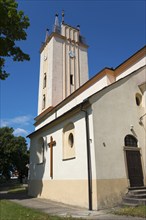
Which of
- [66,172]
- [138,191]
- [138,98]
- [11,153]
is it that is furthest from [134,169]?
[11,153]

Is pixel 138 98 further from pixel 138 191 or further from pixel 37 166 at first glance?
pixel 37 166

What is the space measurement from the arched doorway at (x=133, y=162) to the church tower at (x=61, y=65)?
14.3 meters

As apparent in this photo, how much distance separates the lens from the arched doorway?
39.9ft

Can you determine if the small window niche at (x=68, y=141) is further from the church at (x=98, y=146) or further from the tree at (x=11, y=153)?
the tree at (x=11, y=153)

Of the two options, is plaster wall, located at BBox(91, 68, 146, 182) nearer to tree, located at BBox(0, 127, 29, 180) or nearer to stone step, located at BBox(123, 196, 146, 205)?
stone step, located at BBox(123, 196, 146, 205)

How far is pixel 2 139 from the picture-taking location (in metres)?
38.3

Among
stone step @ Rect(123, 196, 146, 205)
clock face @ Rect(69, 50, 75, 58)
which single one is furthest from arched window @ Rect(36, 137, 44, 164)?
clock face @ Rect(69, 50, 75, 58)

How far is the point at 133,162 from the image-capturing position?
12539mm

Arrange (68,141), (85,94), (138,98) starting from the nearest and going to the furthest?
(68,141) → (138,98) → (85,94)

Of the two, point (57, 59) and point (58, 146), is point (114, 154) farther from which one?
point (57, 59)

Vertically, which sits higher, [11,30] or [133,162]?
[11,30]

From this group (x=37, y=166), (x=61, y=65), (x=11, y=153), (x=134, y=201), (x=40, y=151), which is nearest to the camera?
(x=134, y=201)

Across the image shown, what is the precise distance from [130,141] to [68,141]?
4.19 meters

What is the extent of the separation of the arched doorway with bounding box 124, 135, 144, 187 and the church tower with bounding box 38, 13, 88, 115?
14.3 meters
